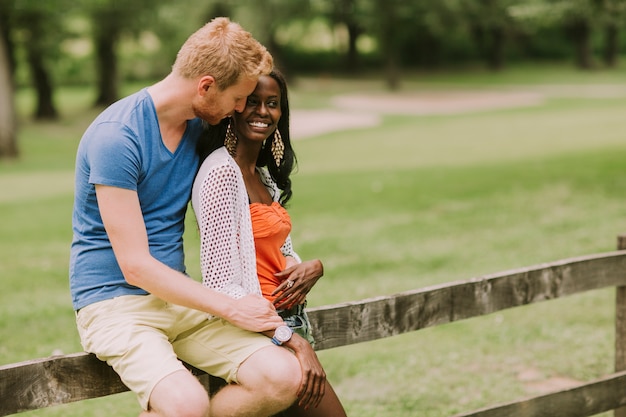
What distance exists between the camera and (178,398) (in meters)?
2.57

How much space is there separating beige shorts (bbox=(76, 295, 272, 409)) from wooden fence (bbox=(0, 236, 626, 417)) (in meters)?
0.13

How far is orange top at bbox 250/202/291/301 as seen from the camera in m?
3.12

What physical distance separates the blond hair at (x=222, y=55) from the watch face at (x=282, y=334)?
856 mm

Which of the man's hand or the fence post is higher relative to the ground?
the man's hand

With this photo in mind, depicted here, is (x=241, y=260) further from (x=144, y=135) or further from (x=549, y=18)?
(x=549, y=18)

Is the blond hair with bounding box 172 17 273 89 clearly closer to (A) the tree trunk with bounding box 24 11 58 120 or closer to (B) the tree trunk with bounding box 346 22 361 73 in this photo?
(A) the tree trunk with bounding box 24 11 58 120

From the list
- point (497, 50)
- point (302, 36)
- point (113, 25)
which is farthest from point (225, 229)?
point (302, 36)

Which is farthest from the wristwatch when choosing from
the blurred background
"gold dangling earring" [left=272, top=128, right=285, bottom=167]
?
the blurred background

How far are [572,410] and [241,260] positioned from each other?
2.00m

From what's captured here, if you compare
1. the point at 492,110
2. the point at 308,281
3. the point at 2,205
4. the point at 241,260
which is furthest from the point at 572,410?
the point at 492,110

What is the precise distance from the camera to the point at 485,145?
2289cm

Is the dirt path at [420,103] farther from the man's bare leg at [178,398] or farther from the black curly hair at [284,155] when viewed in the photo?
the man's bare leg at [178,398]

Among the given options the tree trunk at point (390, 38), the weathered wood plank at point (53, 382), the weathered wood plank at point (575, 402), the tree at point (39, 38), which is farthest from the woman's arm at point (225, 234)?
the tree trunk at point (390, 38)

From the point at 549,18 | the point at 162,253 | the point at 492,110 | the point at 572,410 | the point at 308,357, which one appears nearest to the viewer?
the point at 308,357
